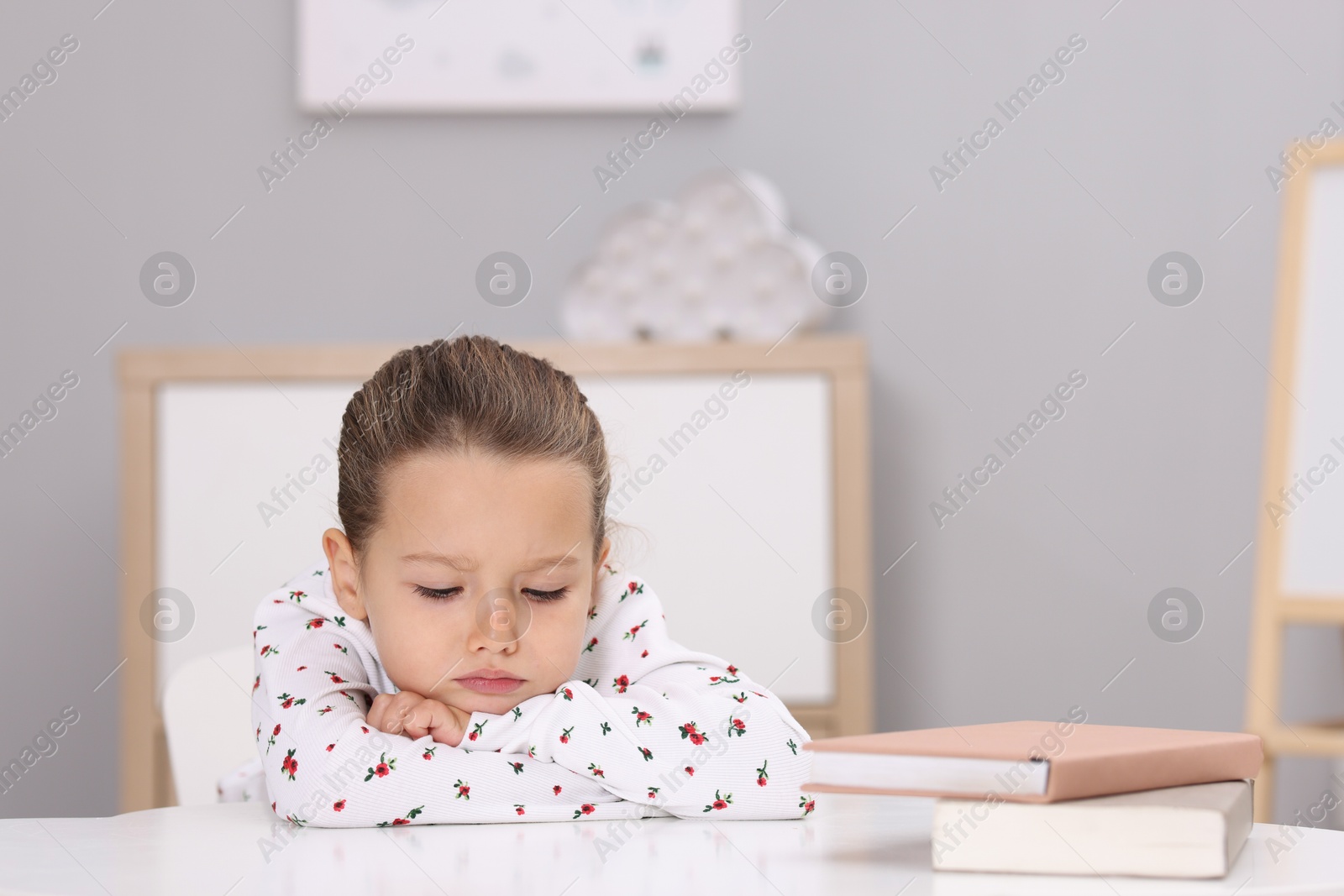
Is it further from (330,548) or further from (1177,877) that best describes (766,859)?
(330,548)

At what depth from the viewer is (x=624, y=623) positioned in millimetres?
1012

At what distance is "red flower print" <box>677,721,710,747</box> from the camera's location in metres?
0.86

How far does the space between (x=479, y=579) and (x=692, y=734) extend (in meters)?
0.17

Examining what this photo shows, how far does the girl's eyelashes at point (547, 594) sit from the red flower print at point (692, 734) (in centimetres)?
13

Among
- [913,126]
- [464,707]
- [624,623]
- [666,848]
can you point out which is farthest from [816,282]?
[666,848]

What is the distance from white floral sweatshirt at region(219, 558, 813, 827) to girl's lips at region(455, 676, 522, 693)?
27 mm

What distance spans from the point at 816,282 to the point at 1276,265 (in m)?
0.82

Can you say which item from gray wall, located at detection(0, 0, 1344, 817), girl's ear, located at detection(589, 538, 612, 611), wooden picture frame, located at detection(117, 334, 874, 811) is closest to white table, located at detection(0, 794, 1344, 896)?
girl's ear, located at detection(589, 538, 612, 611)

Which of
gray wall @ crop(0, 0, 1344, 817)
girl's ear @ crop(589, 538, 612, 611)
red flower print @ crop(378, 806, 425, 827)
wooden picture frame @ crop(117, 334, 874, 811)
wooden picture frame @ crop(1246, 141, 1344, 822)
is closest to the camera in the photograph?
red flower print @ crop(378, 806, 425, 827)

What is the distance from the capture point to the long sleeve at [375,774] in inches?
31.3

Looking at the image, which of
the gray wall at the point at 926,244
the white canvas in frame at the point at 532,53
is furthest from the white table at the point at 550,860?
the white canvas in frame at the point at 532,53

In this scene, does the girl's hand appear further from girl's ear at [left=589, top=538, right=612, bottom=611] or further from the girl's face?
girl's ear at [left=589, top=538, right=612, bottom=611]

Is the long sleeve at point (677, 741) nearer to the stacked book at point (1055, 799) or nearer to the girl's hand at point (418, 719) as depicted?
the girl's hand at point (418, 719)

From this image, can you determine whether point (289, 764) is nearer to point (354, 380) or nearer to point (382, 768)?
point (382, 768)
